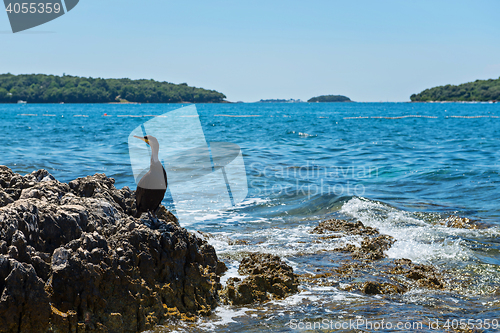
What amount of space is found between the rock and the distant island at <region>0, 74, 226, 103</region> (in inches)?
5934

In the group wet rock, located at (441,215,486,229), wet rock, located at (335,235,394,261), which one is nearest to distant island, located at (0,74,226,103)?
wet rock, located at (441,215,486,229)

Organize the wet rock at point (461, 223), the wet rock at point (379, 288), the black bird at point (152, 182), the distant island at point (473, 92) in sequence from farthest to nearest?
the distant island at point (473, 92), the wet rock at point (461, 223), the wet rock at point (379, 288), the black bird at point (152, 182)

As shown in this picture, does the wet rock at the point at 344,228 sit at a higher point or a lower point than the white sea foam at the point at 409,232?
higher

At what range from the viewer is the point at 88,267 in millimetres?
3721

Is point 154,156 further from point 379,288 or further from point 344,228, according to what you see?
point 344,228

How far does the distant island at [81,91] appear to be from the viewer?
152 metres

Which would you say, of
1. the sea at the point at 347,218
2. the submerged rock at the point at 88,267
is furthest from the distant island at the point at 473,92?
the submerged rock at the point at 88,267

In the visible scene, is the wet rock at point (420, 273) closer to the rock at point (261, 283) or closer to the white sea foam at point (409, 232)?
the white sea foam at point (409, 232)

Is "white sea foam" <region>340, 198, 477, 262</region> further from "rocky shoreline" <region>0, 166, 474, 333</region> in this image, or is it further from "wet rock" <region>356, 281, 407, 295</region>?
"wet rock" <region>356, 281, 407, 295</region>

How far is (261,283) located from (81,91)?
16493 cm

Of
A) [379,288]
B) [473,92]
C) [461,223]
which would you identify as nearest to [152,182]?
[379,288]

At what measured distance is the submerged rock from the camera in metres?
3.41

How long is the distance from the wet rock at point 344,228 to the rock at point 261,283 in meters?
2.59

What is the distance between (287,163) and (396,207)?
25.0 ft
